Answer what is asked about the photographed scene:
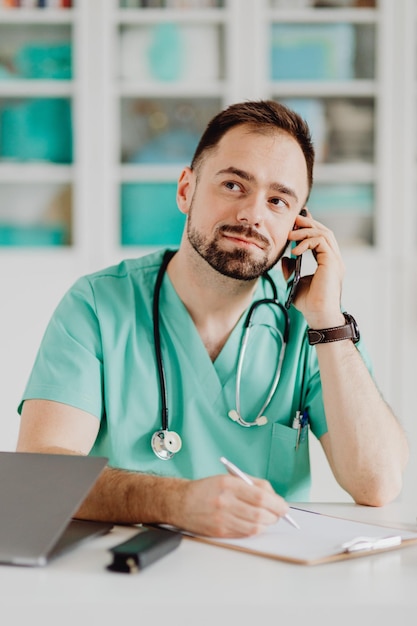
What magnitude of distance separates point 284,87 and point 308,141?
5.59ft

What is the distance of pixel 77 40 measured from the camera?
335 centimetres

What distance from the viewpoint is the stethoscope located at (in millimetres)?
1547

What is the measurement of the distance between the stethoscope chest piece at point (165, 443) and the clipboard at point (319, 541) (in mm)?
405

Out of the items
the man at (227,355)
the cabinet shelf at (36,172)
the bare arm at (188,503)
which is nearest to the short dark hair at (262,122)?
the man at (227,355)

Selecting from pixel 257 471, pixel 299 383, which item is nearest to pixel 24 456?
pixel 257 471

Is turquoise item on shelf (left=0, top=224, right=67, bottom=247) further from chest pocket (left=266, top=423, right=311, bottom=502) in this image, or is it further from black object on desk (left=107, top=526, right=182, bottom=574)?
black object on desk (left=107, top=526, right=182, bottom=574)

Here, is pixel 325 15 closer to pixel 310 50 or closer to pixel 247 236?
pixel 310 50

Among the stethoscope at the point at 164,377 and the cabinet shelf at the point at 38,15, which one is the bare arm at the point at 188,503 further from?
the cabinet shelf at the point at 38,15

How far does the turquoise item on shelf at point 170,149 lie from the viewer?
350 centimetres

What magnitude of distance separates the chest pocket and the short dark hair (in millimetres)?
536

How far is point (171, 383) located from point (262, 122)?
0.56 meters

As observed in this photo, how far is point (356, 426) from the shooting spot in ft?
5.15

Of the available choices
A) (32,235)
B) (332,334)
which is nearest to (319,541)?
(332,334)

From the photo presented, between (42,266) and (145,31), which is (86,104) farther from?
(42,266)
